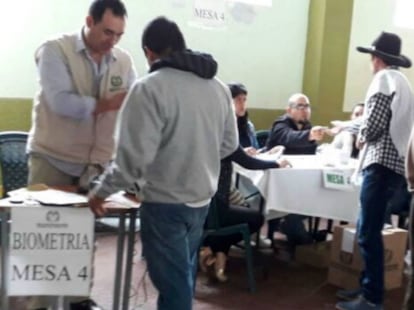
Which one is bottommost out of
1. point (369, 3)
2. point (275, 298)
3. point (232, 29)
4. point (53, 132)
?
point (275, 298)

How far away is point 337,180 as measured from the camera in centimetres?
343

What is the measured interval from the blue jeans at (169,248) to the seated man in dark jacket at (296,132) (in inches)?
87.6

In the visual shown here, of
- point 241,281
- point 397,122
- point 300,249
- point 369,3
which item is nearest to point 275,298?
point 241,281

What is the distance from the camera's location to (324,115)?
222 inches

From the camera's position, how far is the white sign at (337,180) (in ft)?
11.3

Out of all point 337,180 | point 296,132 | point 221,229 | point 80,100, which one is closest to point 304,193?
point 337,180

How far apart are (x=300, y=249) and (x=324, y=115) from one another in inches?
80.7

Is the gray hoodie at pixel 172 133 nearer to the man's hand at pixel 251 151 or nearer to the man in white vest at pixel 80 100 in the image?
the man in white vest at pixel 80 100

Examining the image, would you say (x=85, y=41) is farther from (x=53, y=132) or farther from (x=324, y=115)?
(x=324, y=115)

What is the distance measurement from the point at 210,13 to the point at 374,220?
2.73m

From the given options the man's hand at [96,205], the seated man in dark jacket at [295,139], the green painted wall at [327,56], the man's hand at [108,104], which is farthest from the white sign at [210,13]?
the man's hand at [96,205]

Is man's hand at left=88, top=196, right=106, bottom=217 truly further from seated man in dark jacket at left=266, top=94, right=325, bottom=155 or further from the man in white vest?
seated man in dark jacket at left=266, top=94, right=325, bottom=155

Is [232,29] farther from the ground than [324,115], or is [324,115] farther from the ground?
[232,29]

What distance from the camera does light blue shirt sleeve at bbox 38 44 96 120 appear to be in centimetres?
231
